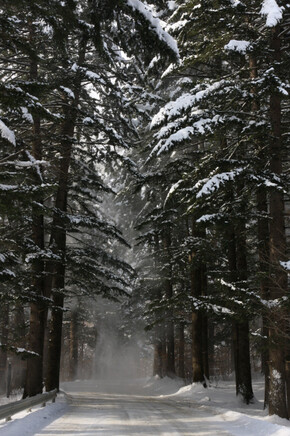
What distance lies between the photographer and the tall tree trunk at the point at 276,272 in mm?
9719

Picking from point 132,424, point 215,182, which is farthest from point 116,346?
point 215,182

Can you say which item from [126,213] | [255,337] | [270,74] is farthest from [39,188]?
[126,213]

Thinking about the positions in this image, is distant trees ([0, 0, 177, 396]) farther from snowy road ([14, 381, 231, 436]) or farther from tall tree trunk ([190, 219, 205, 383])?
tall tree trunk ([190, 219, 205, 383])

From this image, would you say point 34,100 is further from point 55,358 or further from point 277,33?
point 55,358

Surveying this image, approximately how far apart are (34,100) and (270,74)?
5.66 m

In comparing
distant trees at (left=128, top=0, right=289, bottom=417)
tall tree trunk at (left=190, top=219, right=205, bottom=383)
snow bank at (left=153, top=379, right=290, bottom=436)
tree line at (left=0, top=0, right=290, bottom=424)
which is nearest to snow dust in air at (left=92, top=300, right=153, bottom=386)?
tall tree trunk at (left=190, top=219, right=205, bottom=383)

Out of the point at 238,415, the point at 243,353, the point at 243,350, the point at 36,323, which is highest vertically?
the point at 36,323

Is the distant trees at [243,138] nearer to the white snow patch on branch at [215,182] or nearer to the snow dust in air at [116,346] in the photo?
the white snow patch on branch at [215,182]

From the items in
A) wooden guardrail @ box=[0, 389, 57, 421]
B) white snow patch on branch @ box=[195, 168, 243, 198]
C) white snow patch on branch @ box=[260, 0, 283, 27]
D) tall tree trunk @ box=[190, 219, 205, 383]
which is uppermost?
white snow patch on branch @ box=[260, 0, 283, 27]

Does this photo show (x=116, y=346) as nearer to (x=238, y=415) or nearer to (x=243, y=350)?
(x=243, y=350)

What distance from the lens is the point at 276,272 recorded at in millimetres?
10344

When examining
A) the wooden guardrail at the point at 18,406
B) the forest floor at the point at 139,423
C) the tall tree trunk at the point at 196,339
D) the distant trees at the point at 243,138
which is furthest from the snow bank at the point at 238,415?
the wooden guardrail at the point at 18,406

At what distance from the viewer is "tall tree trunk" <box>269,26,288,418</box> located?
972cm

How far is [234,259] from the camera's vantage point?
1617 cm
